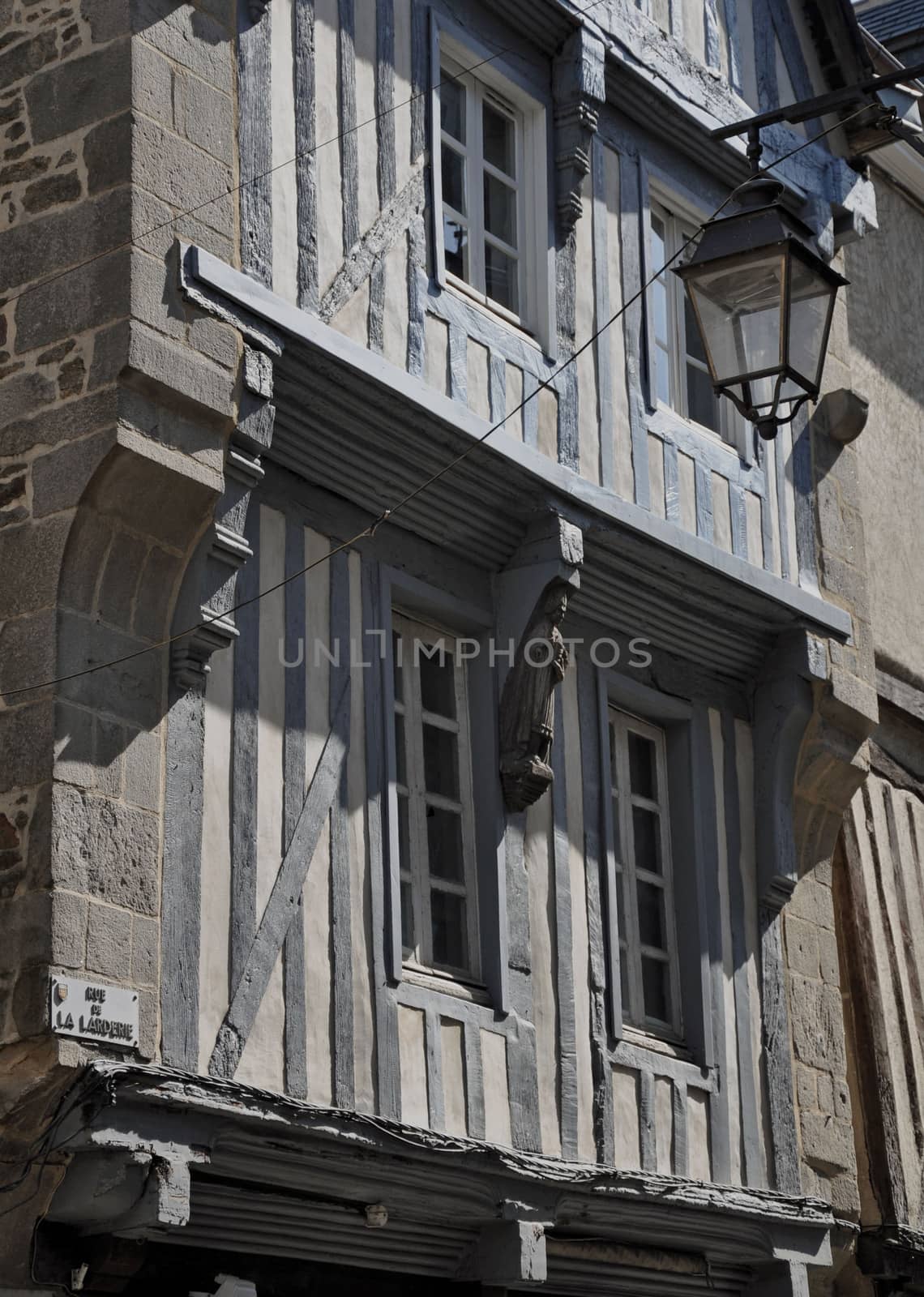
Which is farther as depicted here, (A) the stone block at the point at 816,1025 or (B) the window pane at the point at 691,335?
(B) the window pane at the point at 691,335

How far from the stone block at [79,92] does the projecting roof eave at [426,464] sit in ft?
1.81

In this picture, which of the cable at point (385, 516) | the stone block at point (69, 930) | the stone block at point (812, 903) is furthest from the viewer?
the stone block at point (812, 903)

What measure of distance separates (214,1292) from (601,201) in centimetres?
466

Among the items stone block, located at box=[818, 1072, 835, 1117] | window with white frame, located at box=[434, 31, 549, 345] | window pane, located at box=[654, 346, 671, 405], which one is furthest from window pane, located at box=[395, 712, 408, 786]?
stone block, located at box=[818, 1072, 835, 1117]

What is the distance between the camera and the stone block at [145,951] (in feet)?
22.8

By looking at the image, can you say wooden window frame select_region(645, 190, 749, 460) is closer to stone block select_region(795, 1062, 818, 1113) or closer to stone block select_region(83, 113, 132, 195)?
stone block select_region(795, 1062, 818, 1113)

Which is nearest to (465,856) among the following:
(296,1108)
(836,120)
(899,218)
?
(296,1108)

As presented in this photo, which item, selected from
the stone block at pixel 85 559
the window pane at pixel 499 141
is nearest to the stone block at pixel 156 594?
the stone block at pixel 85 559

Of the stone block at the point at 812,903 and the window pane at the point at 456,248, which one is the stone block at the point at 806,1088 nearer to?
the stone block at the point at 812,903

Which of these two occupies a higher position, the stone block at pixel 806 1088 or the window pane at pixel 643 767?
the window pane at pixel 643 767

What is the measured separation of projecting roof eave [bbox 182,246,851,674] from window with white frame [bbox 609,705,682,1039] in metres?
0.64

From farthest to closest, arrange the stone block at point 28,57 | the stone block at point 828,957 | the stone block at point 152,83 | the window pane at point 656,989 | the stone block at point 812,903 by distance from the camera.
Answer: the stone block at point 828,957 → the stone block at point 812,903 → the window pane at point 656,989 → the stone block at point 28,57 → the stone block at point 152,83

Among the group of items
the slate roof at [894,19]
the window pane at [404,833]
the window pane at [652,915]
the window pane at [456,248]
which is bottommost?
the window pane at [404,833]

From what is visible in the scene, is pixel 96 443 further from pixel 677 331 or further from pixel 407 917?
pixel 677 331
